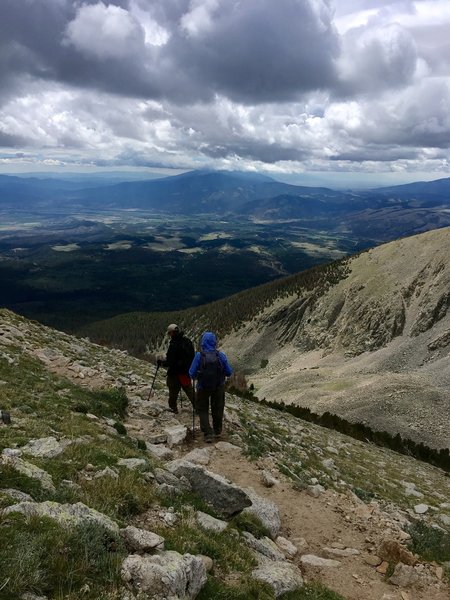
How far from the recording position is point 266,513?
923cm

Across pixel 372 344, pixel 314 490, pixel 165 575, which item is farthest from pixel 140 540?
pixel 372 344

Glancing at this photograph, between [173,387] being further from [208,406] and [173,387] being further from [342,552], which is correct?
[342,552]

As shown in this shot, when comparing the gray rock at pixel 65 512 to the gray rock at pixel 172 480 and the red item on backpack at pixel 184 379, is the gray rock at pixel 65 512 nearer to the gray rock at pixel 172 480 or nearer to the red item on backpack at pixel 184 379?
the gray rock at pixel 172 480

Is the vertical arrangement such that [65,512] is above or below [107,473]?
above

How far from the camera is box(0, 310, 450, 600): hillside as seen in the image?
5062mm

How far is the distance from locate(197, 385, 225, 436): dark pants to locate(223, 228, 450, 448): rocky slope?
2854 centimetres

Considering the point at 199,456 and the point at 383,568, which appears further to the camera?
the point at 199,456

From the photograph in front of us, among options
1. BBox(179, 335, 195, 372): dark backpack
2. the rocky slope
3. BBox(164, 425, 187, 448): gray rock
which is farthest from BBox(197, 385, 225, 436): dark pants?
the rocky slope

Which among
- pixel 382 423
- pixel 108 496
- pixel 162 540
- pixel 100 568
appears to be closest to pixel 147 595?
pixel 100 568

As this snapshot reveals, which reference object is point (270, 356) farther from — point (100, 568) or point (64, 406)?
point (100, 568)

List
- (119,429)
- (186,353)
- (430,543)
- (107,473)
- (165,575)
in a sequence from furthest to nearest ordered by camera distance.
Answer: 1. (186,353)
2. (119,429)
3. (430,543)
4. (107,473)
5. (165,575)

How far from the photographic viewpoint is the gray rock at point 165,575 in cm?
496

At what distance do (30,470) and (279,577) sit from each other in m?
4.57

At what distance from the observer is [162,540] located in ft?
19.7
